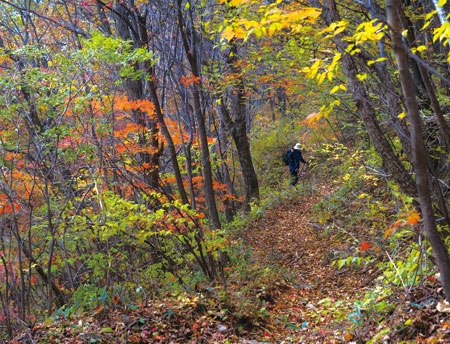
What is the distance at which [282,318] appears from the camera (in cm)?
536

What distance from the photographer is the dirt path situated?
473 cm

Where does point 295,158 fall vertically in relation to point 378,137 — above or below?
below

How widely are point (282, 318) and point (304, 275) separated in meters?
2.05

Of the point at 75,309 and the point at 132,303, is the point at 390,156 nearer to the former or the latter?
the point at 132,303

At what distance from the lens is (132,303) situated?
479 centimetres

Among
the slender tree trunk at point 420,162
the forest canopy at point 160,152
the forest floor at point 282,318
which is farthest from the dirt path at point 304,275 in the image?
the slender tree trunk at point 420,162

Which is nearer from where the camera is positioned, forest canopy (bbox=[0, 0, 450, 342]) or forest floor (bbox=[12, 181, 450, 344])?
forest canopy (bbox=[0, 0, 450, 342])

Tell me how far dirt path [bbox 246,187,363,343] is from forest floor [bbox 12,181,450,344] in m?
0.02

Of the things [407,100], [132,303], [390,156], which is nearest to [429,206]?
[407,100]

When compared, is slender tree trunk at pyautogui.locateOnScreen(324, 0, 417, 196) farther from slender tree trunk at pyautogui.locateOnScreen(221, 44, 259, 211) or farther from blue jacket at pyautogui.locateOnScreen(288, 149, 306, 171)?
blue jacket at pyautogui.locateOnScreen(288, 149, 306, 171)

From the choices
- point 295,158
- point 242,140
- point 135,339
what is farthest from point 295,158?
point 135,339

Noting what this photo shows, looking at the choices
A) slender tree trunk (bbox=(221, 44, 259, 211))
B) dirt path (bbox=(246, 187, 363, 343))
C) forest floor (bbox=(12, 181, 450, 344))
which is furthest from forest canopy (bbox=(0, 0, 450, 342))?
dirt path (bbox=(246, 187, 363, 343))

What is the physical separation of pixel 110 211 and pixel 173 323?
1944mm

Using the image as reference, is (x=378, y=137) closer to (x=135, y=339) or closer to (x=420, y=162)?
(x=420, y=162)
